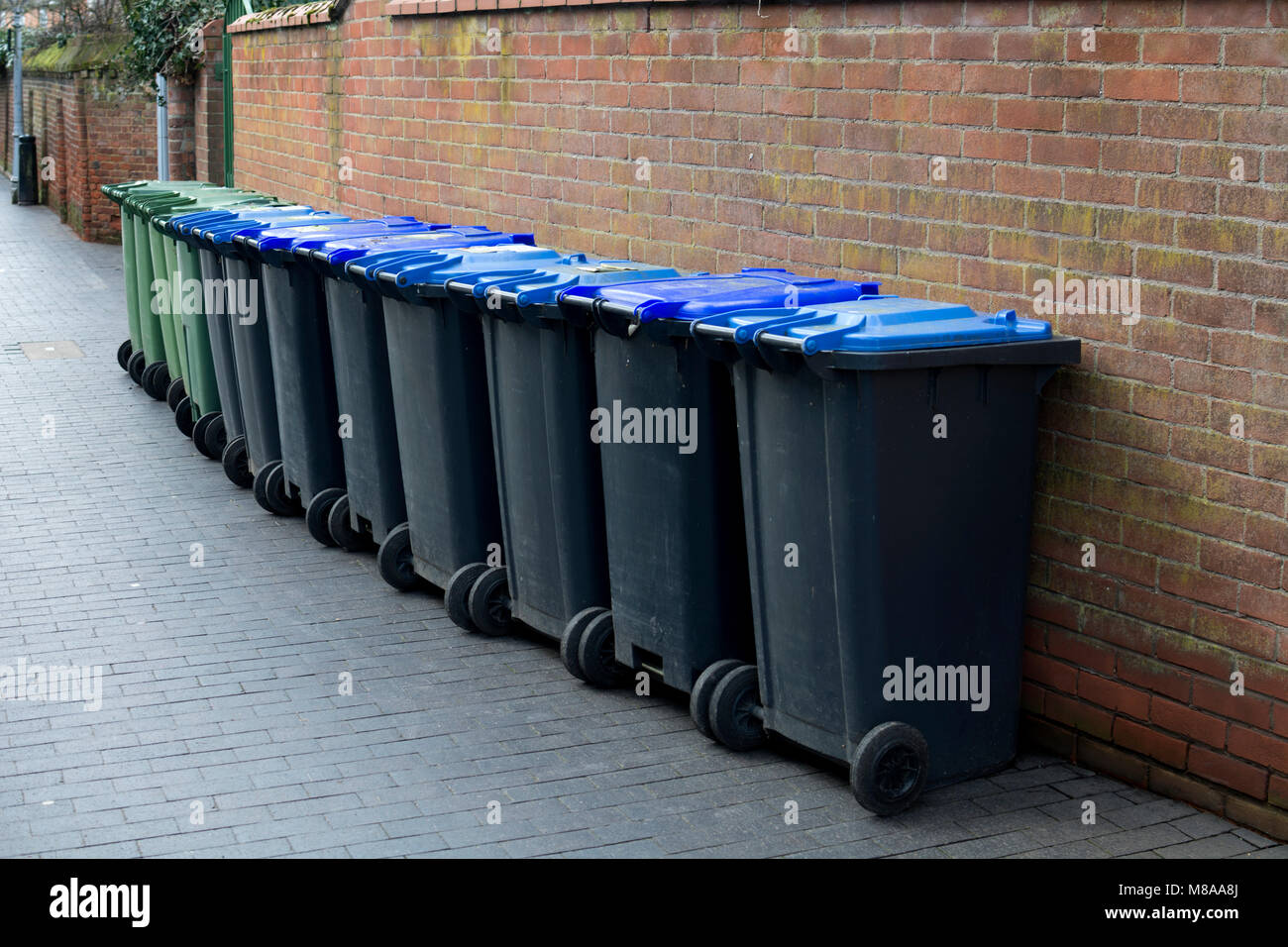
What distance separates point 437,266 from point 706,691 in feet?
7.30

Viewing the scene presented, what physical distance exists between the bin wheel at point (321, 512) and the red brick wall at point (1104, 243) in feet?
7.26

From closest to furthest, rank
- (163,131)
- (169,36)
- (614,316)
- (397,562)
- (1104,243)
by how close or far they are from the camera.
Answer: (1104,243), (614,316), (397,562), (169,36), (163,131)

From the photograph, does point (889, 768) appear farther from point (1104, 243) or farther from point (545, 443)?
point (545, 443)

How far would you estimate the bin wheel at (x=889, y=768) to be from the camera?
183 inches

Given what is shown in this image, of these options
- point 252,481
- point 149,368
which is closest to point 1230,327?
point 252,481

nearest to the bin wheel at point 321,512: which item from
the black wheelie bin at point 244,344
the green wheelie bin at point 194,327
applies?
the black wheelie bin at point 244,344

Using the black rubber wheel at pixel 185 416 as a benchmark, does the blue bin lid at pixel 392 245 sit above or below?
above

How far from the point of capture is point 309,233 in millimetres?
8062

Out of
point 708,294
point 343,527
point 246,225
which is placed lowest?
point 343,527

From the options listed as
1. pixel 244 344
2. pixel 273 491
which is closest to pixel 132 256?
pixel 244 344

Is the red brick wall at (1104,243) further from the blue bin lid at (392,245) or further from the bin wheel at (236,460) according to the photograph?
the bin wheel at (236,460)

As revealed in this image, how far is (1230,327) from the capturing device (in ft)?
15.0
